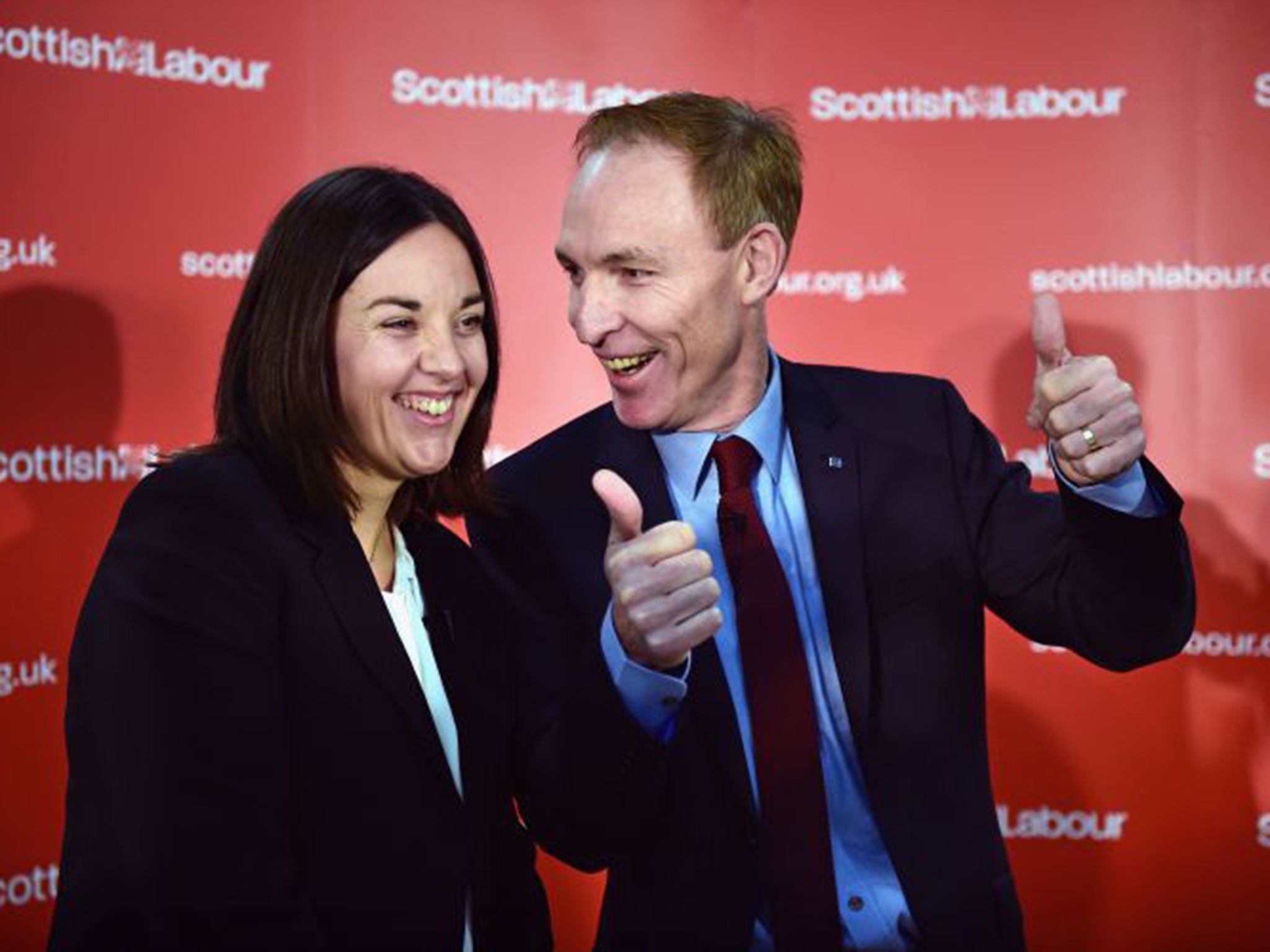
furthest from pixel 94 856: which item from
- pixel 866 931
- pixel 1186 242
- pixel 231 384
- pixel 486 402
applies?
pixel 1186 242

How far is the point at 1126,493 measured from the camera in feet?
5.96

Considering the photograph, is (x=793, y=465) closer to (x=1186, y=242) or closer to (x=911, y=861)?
(x=911, y=861)

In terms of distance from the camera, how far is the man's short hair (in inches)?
84.4

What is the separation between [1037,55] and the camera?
3.59 metres

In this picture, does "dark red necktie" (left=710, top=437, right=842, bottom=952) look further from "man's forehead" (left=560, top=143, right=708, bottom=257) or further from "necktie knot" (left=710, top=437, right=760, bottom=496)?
"man's forehead" (left=560, top=143, right=708, bottom=257)

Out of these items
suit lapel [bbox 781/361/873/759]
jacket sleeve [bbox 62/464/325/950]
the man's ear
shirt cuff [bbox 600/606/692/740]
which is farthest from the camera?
the man's ear

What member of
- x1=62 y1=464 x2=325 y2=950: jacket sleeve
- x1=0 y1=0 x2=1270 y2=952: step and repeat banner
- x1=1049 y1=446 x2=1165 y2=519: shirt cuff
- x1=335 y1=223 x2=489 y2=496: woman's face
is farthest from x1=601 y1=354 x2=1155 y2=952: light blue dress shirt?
x1=0 y1=0 x2=1270 y2=952: step and repeat banner

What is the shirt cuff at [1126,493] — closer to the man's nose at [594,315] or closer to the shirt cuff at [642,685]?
the shirt cuff at [642,685]

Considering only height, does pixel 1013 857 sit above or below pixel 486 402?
below

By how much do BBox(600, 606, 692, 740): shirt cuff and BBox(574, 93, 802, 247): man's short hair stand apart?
2.37ft

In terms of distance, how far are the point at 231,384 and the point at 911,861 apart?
1.15 metres

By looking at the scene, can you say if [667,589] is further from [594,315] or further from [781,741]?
[594,315]

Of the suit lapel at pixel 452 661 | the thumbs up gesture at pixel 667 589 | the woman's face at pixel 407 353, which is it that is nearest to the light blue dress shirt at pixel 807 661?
the thumbs up gesture at pixel 667 589

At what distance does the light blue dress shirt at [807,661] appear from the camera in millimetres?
1799
